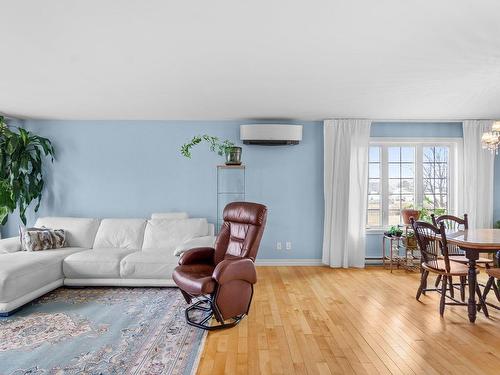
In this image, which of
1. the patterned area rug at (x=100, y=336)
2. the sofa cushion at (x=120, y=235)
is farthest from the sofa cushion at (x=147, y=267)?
the sofa cushion at (x=120, y=235)

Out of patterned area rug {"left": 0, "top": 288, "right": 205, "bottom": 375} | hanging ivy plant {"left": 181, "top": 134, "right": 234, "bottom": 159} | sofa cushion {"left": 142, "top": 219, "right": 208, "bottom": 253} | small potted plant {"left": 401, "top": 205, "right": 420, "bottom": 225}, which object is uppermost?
hanging ivy plant {"left": 181, "top": 134, "right": 234, "bottom": 159}

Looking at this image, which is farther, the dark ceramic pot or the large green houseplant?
the dark ceramic pot

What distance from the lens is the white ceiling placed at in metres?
2.09

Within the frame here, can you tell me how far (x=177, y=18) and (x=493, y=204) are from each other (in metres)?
5.67

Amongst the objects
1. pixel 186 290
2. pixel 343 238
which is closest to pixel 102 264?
pixel 186 290

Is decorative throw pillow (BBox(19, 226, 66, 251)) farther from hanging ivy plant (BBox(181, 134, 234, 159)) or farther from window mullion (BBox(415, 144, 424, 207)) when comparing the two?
window mullion (BBox(415, 144, 424, 207))

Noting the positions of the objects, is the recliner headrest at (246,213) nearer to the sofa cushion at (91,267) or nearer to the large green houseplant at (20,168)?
the sofa cushion at (91,267)

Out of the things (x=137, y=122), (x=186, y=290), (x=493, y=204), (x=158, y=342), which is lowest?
(x=158, y=342)

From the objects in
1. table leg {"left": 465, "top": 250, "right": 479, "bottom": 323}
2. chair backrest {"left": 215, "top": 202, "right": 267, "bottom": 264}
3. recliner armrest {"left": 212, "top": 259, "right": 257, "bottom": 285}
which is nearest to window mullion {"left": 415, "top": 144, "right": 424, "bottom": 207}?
table leg {"left": 465, "top": 250, "right": 479, "bottom": 323}

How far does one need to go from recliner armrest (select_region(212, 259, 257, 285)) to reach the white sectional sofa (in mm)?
1111

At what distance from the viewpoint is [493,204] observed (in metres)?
5.39

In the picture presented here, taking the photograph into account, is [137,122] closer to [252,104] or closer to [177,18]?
[252,104]

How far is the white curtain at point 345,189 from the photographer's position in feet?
17.0

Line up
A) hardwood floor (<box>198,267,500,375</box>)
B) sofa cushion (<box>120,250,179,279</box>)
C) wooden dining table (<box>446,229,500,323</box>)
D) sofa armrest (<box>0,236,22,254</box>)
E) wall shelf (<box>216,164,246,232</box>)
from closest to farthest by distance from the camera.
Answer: hardwood floor (<box>198,267,500,375</box>), wooden dining table (<box>446,229,500,323</box>), sofa cushion (<box>120,250,179,279</box>), sofa armrest (<box>0,236,22,254</box>), wall shelf (<box>216,164,246,232</box>)
